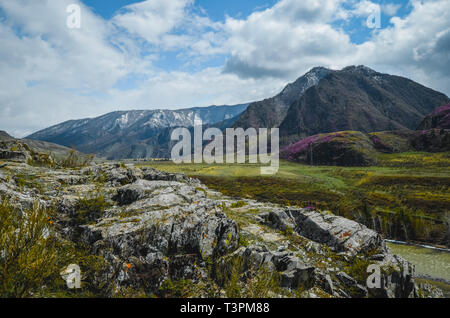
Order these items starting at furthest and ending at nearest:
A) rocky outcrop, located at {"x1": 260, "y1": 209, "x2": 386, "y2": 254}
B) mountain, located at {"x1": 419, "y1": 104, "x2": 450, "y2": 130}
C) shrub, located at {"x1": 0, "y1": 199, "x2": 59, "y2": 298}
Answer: mountain, located at {"x1": 419, "y1": 104, "x2": 450, "y2": 130}, rocky outcrop, located at {"x1": 260, "y1": 209, "x2": 386, "y2": 254}, shrub, located at {"x1": 0, "y1": 199, "x2": 59, "y2": 298}

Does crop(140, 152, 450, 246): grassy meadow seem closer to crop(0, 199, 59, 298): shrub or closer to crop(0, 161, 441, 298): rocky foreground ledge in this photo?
crop(0, 161, 441, 298): rocky foreground ledge

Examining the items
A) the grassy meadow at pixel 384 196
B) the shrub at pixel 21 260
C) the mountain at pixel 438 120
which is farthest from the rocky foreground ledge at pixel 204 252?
the mountain at pixel 438 120

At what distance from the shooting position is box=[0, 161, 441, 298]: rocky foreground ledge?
27.1 feet

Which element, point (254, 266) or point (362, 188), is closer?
point (254, 266)

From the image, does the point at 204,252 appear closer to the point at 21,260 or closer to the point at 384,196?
the point at 21,260

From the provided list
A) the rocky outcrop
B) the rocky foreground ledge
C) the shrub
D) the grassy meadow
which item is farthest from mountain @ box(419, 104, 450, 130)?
the shrub

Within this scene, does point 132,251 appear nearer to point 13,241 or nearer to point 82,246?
point 82,246

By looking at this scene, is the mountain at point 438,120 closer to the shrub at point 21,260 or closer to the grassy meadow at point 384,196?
the grassy meadow at point 384,196

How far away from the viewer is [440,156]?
3081 inches

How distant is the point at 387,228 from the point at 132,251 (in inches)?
1483

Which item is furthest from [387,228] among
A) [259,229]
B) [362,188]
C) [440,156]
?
[440,156]

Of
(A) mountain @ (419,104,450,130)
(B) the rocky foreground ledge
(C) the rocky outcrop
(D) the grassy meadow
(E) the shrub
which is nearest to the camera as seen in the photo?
(E) the shrub

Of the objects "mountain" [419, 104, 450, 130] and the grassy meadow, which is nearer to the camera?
the grassy meadow

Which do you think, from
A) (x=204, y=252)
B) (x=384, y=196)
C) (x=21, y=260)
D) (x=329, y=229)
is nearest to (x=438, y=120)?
(x=384, y=196)
